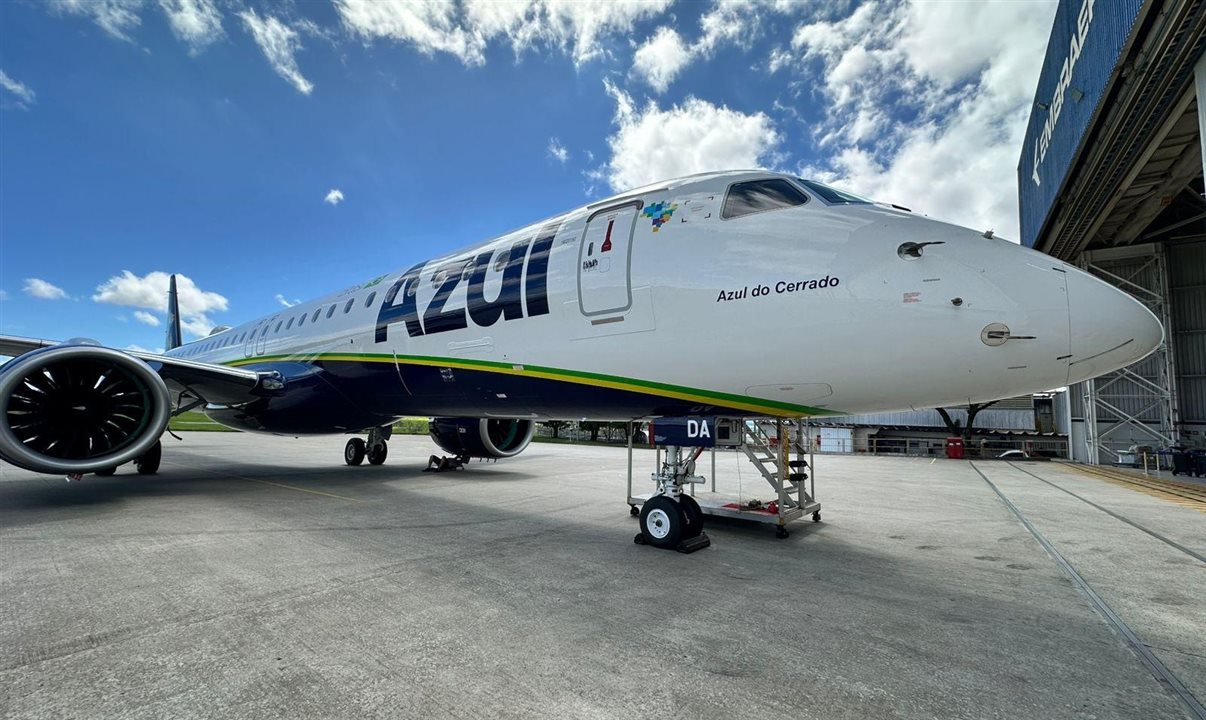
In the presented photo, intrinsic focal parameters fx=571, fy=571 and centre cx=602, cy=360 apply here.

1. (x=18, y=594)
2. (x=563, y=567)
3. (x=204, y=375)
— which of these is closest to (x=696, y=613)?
(x=563, y=567)

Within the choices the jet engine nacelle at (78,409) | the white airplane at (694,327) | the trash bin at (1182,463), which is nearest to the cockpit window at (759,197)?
the white airplane at (694,327)

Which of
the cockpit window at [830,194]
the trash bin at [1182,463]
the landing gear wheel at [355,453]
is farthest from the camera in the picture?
the trash bin at [1182,463]

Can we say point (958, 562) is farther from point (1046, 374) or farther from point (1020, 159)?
point (1020, 159)

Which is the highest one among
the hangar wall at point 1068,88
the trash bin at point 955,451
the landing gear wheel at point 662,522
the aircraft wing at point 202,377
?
the hangar wall at point 1068,88

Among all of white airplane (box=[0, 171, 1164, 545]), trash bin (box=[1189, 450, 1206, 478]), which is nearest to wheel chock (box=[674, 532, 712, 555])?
white airplane (box=[0, 171, 1164, 545])

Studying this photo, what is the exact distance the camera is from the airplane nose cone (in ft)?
12.1

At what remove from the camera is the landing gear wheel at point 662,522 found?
5.57 metres

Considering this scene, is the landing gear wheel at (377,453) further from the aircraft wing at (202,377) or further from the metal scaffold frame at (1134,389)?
the metal scaffold frame at (1134,389)

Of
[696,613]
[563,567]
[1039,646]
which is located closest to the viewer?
[1039,646]

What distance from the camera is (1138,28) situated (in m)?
9.36

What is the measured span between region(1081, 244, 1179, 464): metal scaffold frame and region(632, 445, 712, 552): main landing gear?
2147cm

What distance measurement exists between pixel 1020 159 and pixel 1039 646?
2640 centimetres

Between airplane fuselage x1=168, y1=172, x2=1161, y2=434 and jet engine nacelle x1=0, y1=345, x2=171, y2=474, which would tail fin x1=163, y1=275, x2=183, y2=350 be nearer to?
jet engine nacelle x1=0, y1=345, x2=171, y2=474

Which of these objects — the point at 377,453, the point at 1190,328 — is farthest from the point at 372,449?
the point at 1190,328
